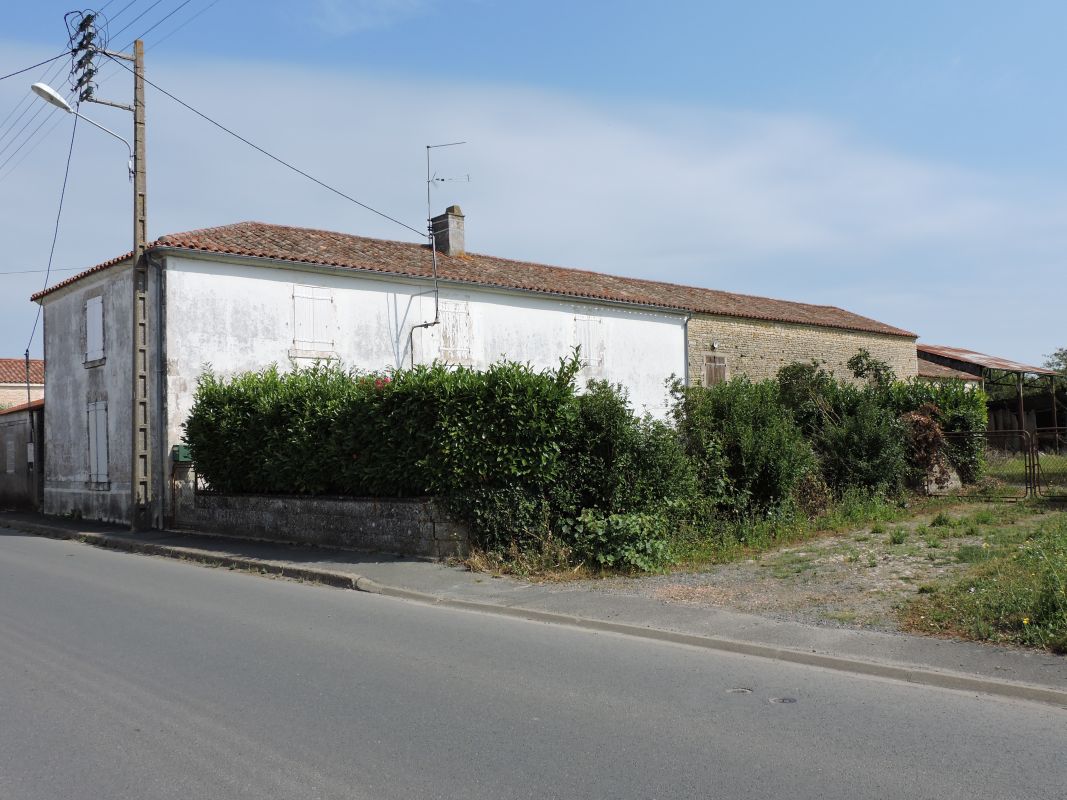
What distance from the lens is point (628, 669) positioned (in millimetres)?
6809

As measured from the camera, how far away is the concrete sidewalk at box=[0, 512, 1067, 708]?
251 inches

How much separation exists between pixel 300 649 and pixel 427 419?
5.48 metres

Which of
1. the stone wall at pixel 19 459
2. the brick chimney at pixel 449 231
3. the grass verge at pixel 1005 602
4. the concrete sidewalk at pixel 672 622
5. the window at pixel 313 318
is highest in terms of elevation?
the brick chimney at pixel 449 231

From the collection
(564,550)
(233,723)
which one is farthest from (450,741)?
(564,550)

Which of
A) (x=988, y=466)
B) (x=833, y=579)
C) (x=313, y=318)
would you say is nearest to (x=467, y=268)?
(x=313, y=318)

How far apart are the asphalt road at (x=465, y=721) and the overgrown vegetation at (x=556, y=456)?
12.1ft

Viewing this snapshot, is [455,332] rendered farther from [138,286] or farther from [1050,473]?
[1050,473]

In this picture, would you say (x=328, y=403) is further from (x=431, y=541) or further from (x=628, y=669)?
(x=628, y=669)

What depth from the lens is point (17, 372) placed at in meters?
42.3

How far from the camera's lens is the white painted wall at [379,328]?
739 inches

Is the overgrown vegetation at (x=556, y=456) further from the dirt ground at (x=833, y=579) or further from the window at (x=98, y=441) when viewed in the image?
the window at (x=98, y=441)

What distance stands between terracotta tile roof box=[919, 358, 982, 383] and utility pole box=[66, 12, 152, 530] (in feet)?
100

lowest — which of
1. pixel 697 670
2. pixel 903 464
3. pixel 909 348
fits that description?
pixel 697 670

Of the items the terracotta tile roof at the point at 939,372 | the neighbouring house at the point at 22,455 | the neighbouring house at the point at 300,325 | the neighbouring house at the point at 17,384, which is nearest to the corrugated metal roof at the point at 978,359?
the terracotta tile roof at the point at 939,372
